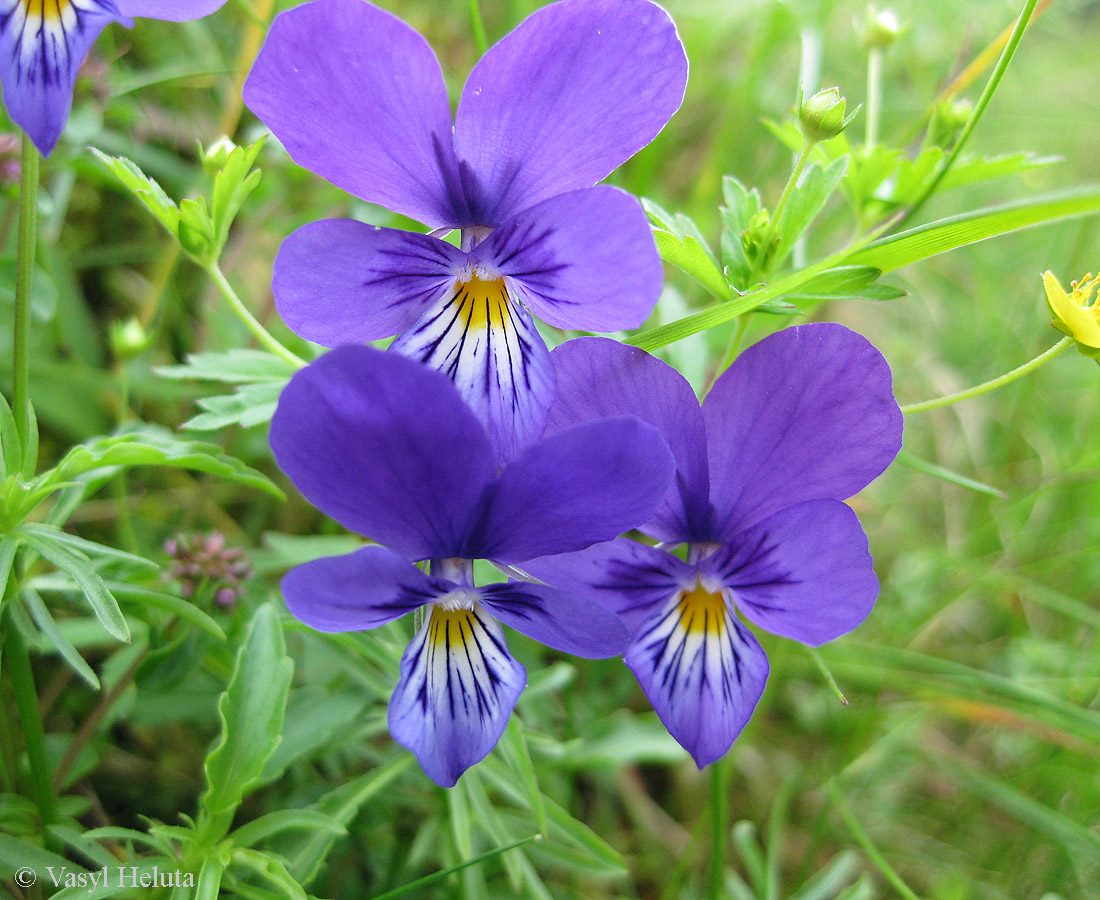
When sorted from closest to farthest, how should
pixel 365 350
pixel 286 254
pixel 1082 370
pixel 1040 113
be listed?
pixel 365 350
pixel 286 254
pixel 1082 370
pixel 1040 113

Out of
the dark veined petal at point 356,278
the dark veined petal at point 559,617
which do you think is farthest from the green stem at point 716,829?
the dark veined petal at point 356,278

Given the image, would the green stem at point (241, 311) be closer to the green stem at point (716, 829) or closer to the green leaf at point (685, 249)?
the green leaf at point (685, 249)

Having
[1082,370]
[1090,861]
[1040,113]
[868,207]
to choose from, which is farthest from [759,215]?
[1040,113]

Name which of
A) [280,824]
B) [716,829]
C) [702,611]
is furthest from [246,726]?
[716,829]

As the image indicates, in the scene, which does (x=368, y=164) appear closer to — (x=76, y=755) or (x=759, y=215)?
(x=759, y=215)

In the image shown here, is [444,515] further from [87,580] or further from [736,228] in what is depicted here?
[736,228]

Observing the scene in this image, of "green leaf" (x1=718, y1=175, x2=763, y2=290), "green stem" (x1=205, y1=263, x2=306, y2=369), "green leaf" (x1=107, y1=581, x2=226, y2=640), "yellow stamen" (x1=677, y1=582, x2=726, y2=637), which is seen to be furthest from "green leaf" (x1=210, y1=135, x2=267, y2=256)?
"yellow stamen" (x1=677, y1=582, x2=726, y2=637)

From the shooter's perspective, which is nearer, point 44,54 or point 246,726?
point 44,54
